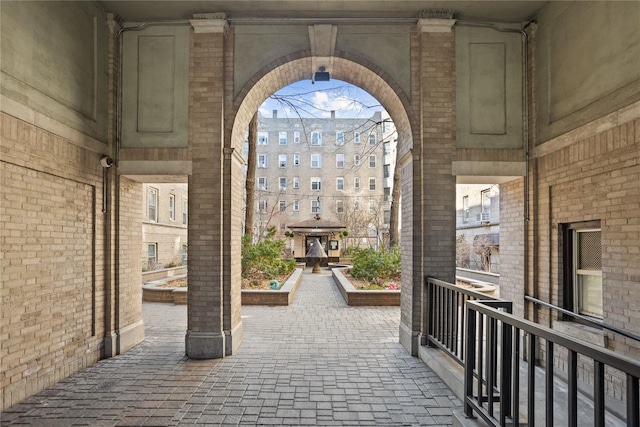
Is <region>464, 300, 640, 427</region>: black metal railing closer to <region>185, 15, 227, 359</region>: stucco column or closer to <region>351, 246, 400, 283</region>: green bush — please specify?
<region>185, 15, 227, 359</region>: stucco column

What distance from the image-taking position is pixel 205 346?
18.6 ft

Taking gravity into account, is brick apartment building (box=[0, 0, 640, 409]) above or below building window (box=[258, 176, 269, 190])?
below

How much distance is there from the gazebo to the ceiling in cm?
1923

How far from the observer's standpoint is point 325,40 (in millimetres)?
6070

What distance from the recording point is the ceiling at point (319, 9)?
18.6 feet

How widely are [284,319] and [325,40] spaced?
5960 millimetres

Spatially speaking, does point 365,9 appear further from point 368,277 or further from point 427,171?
point 368,277

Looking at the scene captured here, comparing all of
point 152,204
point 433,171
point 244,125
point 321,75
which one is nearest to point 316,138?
point 152,204

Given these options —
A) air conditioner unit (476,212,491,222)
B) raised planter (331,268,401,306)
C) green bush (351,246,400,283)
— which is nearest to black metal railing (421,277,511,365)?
raised planter (331,268,401,306)

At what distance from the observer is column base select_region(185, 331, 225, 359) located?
5.68 meters

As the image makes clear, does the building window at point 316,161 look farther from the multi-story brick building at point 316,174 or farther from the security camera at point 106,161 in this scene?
the security camera at point 106,161

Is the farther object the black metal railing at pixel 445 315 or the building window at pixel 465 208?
the building window at pixel 465 208

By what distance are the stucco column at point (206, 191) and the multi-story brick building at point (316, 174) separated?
31.7m

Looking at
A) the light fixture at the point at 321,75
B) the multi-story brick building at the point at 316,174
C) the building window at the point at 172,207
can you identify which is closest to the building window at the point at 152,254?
the building window at the point at 172,207
